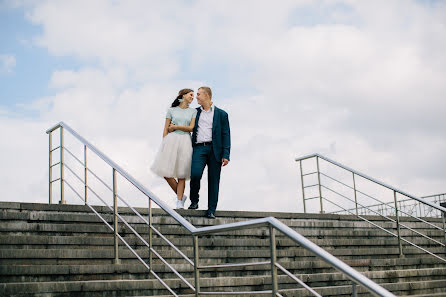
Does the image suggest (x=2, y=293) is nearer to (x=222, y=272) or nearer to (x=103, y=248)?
(x=103, y=248)

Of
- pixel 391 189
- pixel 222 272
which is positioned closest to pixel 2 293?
pixel 222 272

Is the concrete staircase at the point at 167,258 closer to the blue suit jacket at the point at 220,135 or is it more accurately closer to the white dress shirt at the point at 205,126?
the blue suit jacket at the point at 220,135

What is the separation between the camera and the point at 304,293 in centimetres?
600

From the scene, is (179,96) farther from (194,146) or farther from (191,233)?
(191,233)

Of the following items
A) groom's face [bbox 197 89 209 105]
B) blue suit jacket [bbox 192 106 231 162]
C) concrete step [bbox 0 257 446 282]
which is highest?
groom's face [bbox 197 89 209 105]

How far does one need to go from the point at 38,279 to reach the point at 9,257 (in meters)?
0.34

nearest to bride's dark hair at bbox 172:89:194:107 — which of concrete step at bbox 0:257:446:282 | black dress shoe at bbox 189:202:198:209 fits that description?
black dress shoe at bbox 189:202:198:209

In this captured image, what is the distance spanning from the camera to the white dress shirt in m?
8.14

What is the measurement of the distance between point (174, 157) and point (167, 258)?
2.05m

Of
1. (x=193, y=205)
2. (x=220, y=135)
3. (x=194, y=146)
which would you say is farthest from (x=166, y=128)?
(x=193, y=205)

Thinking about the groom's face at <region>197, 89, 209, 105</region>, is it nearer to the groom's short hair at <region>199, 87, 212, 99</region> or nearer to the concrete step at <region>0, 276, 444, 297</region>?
→ the groom's short hair at <region>199, 87, 212, 99</region>

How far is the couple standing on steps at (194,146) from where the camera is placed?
8023 mm

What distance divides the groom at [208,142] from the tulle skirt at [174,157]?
0.70 ft

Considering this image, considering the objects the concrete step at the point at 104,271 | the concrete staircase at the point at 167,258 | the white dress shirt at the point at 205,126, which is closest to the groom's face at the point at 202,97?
the white dress shirt at the point at 205,126
